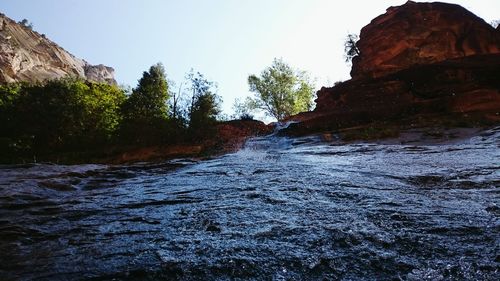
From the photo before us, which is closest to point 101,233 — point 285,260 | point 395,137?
point 285,260

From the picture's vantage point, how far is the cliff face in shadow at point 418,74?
24.7 m

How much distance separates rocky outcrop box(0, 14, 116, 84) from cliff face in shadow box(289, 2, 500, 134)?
40.9 metres

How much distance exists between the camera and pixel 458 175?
8.17 m

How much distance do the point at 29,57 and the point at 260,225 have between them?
7387 cm

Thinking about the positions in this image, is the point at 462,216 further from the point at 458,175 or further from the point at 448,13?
the point at 448,13

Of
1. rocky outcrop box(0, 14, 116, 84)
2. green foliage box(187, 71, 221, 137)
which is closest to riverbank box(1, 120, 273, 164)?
green foliage box(187, 71, 221, 137)

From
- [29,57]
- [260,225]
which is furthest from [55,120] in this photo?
[29,57]

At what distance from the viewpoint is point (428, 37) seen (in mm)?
37125

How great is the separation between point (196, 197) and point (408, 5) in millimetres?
40077

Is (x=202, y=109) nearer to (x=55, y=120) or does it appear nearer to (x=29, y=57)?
(x=55, y=120)

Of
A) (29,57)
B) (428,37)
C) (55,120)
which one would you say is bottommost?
(55,120)

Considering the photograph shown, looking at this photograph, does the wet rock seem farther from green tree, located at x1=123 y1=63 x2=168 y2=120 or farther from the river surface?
green tree, located at x1=123 y1=63 x2=168 y2=120

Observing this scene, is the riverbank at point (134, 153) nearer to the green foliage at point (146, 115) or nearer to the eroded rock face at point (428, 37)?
the green foliage at point (146, 115)

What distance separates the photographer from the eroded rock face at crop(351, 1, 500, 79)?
36.2 meters
